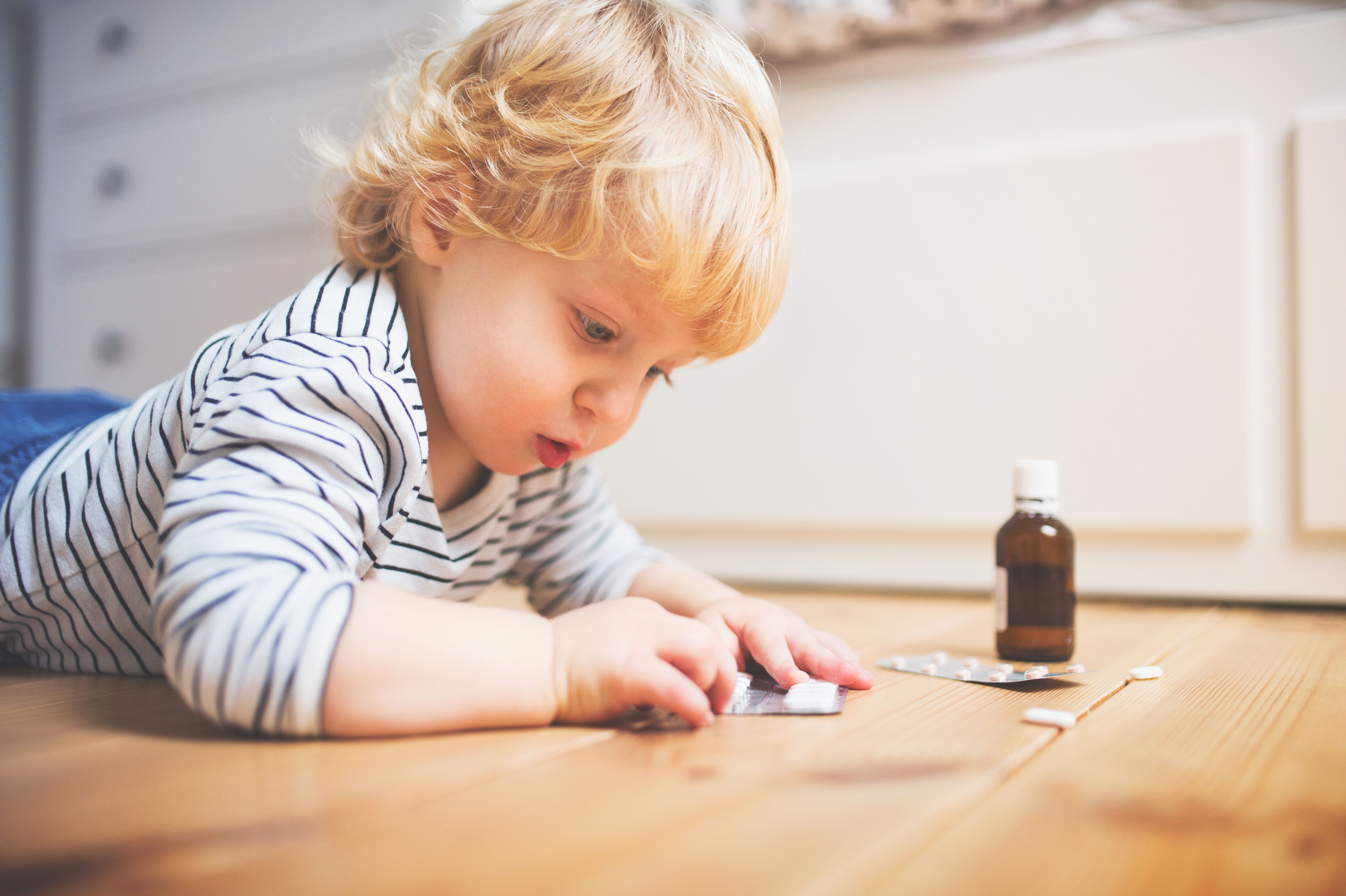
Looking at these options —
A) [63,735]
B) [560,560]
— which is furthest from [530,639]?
[560,560]

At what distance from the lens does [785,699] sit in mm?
586

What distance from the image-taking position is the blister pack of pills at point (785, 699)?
56 cm

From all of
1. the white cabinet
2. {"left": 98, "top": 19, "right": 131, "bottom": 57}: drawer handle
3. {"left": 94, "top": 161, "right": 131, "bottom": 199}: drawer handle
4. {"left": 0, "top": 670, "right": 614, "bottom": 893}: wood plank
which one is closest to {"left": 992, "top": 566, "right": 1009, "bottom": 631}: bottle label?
{"left": 0, "top": 670, "right": 614, "bottom": 893}: wood plank

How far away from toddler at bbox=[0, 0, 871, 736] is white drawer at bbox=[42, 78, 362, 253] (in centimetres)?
90

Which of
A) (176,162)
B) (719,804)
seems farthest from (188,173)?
(719,804)

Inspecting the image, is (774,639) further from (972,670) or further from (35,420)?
(35,420)

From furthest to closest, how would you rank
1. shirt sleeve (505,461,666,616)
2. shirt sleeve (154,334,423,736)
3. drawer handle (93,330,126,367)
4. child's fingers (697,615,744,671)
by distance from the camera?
drawer handle (93,330,126,367), shirt sleeve (505,461,666,616), child's fingers (697,615,744,671), shirt sleeve (154,334,423,736)

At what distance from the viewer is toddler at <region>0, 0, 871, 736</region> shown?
1.55 feet

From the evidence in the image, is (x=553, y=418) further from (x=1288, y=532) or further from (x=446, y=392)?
(x=1288, y=532)

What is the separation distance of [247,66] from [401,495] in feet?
4.58

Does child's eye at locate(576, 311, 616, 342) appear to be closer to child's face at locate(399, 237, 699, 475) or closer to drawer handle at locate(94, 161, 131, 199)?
child's face at locate(399, 237, 699, 475)

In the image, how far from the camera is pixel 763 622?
69 centimetres

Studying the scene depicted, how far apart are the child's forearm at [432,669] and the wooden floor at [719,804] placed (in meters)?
0.01

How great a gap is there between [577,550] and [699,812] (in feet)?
1.82
